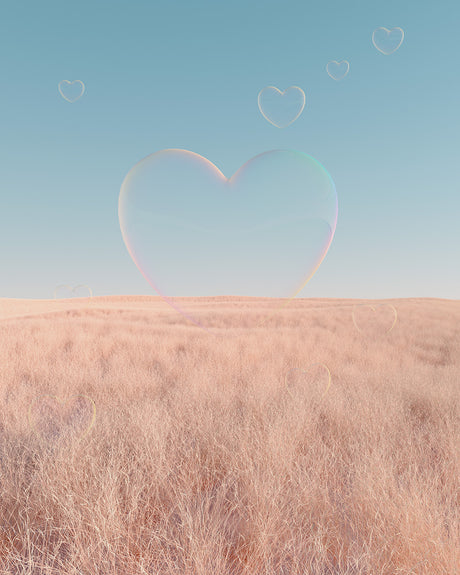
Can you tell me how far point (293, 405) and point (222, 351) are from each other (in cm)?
437

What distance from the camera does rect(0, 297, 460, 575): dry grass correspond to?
6.79 feet

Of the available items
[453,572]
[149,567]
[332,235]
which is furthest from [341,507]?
[332,235]

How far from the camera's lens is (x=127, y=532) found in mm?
2232

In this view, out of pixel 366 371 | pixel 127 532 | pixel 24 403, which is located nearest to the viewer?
pixel 127 532

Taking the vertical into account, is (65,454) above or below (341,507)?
above

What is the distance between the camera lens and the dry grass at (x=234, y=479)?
81.4 inches

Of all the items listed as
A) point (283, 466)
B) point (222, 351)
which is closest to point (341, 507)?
point (283, 466)

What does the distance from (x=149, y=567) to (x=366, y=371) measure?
638cm

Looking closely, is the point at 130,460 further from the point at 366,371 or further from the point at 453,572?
the point at 366,371

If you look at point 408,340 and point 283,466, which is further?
point 408,340

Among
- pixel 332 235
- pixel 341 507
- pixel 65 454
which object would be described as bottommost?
pixel 341 507

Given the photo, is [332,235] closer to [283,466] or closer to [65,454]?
[283,466]

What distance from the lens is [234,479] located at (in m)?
2.95

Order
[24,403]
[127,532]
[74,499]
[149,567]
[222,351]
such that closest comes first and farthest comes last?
[149,567] < [127,532] < [74,499] < [24,403] < [222,351]
